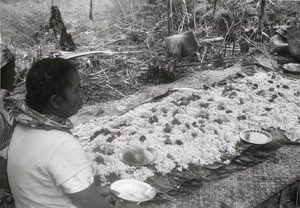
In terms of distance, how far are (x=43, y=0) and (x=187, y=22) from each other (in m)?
4.56

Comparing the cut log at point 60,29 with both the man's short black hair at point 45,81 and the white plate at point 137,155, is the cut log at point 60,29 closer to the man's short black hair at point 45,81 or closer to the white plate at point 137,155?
the white plate at point 137,155

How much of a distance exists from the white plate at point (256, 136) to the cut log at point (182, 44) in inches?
119

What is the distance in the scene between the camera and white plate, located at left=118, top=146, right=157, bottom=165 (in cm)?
279

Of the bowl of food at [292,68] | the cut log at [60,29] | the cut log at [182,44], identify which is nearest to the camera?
the bowl of food at [292,68]

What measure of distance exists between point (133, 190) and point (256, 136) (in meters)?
1.49

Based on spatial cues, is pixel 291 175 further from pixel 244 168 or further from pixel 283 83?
pixel 283 83

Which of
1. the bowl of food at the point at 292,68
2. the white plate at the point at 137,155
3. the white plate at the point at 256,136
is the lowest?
the white plate at the point at 256,136

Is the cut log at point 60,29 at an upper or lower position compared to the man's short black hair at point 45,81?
lower

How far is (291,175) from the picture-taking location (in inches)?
113

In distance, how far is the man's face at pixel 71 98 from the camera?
1569 mm

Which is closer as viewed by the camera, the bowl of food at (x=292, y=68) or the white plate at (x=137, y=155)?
the white plate at (x=137, y=155)

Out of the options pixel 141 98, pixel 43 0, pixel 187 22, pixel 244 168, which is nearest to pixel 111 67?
pixel 141 98

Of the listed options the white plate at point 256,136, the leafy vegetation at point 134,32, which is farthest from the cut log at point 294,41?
the white plate at point 256,136

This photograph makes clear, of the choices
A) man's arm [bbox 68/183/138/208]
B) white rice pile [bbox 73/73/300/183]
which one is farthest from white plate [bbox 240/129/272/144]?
man's arm [bbox 68/183/138/208]
